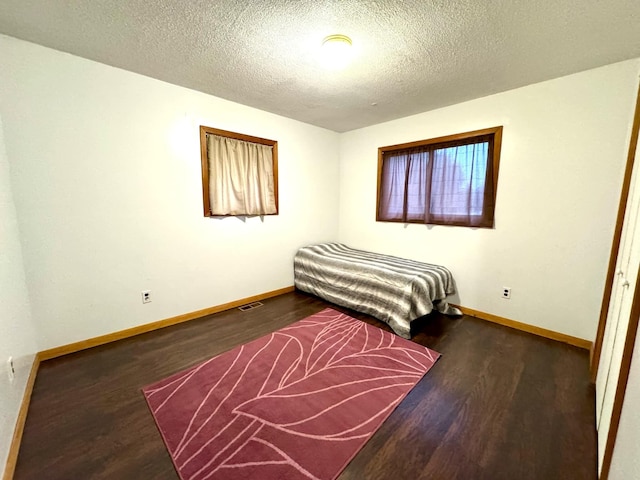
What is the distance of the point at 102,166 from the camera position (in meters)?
2.15

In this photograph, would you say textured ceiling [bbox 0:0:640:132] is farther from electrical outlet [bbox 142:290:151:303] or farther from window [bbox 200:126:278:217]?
electrical outlet [bbox 142:290:151:303]

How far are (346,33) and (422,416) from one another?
2.58 metres

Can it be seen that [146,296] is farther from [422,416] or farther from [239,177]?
[422,416]

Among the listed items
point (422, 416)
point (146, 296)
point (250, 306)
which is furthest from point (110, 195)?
point (422, 416)

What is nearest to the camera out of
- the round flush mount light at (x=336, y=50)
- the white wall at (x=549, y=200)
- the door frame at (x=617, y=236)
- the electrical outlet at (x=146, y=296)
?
the door frame at (x=617, y=236)

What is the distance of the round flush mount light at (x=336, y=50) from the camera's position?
174 centimetres

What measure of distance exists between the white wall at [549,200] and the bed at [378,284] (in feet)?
1.49

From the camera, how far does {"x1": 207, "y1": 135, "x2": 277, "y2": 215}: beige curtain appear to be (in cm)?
281

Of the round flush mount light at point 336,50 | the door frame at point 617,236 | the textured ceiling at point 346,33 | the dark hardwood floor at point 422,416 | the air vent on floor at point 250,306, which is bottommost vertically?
the air vent on floor at point 250,306

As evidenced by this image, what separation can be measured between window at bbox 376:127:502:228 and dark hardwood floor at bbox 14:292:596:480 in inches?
57.1

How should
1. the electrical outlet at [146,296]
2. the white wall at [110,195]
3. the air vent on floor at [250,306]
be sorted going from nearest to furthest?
the white wall at [110,195], the electrical outlet at [146,296], the air vent on floor at [250,306]

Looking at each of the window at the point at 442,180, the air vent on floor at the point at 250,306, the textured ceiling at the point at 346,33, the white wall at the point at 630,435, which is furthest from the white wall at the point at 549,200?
the air vent on floor at the point at 250,306

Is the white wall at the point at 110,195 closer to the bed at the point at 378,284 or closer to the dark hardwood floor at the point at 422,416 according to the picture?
the dark hardwood floor at the point at 422,416

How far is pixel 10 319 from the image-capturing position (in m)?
1.43
